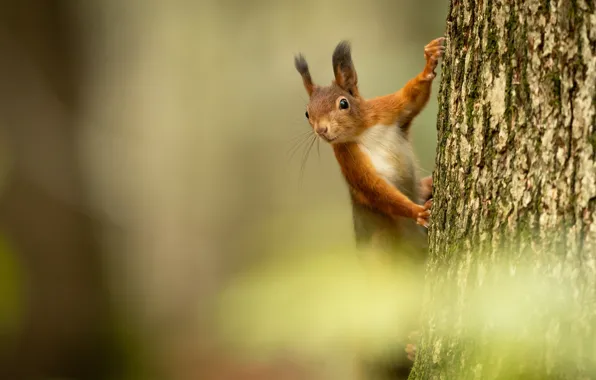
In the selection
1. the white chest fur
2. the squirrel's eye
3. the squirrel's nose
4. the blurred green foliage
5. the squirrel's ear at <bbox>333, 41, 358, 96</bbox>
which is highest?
the squirrel's ear at <bbox>333, 41, 358, 96</bbox>

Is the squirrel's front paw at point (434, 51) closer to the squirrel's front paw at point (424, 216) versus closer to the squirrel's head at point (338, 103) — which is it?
the squirrel's head at point (338, 103)

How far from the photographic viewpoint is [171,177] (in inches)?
420

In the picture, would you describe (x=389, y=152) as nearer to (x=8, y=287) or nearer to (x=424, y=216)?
(x=424, y=216)

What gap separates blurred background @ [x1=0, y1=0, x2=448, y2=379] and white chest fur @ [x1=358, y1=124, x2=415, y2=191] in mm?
232

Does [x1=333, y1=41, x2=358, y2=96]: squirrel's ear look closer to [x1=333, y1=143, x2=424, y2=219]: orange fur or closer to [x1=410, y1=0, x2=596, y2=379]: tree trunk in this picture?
[x1=333, y1=143, x2=424, y2=219]: orange fur

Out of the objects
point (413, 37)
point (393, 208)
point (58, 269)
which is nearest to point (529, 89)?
point (393, 208)

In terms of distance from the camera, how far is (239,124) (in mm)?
11164

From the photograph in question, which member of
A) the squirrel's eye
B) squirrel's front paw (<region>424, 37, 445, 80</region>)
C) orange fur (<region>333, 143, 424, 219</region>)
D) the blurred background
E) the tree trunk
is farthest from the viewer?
the squirrel's eye

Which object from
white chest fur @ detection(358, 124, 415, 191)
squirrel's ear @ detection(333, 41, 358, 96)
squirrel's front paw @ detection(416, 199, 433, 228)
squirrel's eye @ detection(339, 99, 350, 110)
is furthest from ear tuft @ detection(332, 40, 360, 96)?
squirrel's front paw @ detection(416, 199, 433, 228)

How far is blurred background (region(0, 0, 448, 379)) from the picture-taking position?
280cm

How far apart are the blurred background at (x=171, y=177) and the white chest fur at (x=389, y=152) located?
0.76ft

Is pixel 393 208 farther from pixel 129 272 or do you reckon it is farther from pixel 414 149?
→ pixel 129 272

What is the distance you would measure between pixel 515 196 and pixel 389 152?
137cm

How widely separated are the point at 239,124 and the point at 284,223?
8.98 metres
